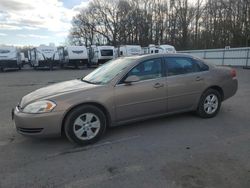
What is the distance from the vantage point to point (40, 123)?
3.63m

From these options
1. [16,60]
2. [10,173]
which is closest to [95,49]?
[16,60]

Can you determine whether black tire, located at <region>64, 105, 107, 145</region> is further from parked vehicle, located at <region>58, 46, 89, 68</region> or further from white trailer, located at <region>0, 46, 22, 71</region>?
parked vehicle, located at <region>58, 46, 89, 68</region>

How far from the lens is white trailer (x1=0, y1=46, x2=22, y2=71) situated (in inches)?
883

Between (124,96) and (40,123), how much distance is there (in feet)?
4.97

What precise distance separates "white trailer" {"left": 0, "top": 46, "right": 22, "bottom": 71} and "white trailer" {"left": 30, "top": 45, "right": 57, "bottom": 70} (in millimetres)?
2041

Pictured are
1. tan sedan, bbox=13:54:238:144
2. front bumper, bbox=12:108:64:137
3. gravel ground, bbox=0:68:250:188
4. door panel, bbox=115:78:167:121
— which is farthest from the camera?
door panel, bbox=115:78:167:121

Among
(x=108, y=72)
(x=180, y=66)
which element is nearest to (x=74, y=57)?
(x=108, y=72)

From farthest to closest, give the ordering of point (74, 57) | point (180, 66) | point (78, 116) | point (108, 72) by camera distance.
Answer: point (74, 57), point (180, 66), point (108, 72), point (78, 116)

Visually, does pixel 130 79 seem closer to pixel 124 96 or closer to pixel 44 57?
pixel 124 96

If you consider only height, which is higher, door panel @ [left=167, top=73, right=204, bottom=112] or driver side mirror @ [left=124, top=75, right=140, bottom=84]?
driver side mirror @ [left=124, top=75, right=140, bottom=84]

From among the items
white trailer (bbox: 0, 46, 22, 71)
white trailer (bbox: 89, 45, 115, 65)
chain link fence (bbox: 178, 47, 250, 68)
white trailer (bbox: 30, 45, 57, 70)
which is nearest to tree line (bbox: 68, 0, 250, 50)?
chain link fence (bbox: 178, 47, 250, 68)

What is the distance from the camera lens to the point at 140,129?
4602mm

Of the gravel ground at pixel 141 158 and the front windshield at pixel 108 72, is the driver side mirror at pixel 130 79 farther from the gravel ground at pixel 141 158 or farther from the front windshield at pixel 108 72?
the gravel ground at pixel 141 158

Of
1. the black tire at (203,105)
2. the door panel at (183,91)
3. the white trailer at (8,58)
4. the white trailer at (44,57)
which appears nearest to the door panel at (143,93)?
the door panel at (183,91)
